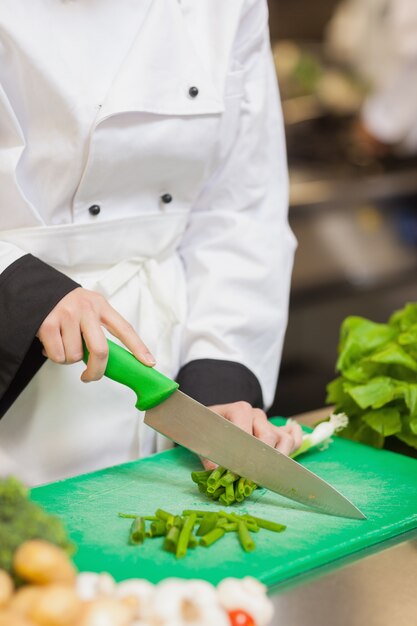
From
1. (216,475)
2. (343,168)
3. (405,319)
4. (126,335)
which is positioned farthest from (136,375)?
(343,168)

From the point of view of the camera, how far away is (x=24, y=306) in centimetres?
108

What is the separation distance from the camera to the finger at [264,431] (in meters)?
1.13

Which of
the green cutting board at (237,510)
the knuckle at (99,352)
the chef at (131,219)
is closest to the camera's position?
the green cutting board at (237,510)

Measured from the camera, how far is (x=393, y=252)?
371cm

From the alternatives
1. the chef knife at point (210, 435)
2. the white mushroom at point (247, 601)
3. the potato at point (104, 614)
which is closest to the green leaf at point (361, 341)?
the chef knife at point (210, 435)

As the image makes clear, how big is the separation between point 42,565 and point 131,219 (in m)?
0.73

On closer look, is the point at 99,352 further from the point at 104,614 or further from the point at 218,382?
the point at 104,614

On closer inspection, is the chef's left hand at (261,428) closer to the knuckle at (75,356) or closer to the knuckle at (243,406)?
the knuckle at (243,406)

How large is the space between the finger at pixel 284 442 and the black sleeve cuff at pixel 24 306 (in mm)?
330

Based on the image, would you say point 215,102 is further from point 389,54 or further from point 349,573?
point 389,54

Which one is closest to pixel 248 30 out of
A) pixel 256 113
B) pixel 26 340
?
pixel 256 113

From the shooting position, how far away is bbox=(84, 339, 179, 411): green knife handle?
3.45ft

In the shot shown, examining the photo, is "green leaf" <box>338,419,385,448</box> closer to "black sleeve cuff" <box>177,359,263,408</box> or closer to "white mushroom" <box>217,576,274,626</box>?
"black sleeve cuff" <box>177,359,263,408</box>

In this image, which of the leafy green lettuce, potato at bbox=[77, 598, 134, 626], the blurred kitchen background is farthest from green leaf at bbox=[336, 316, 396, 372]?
the blurred kitchen background
